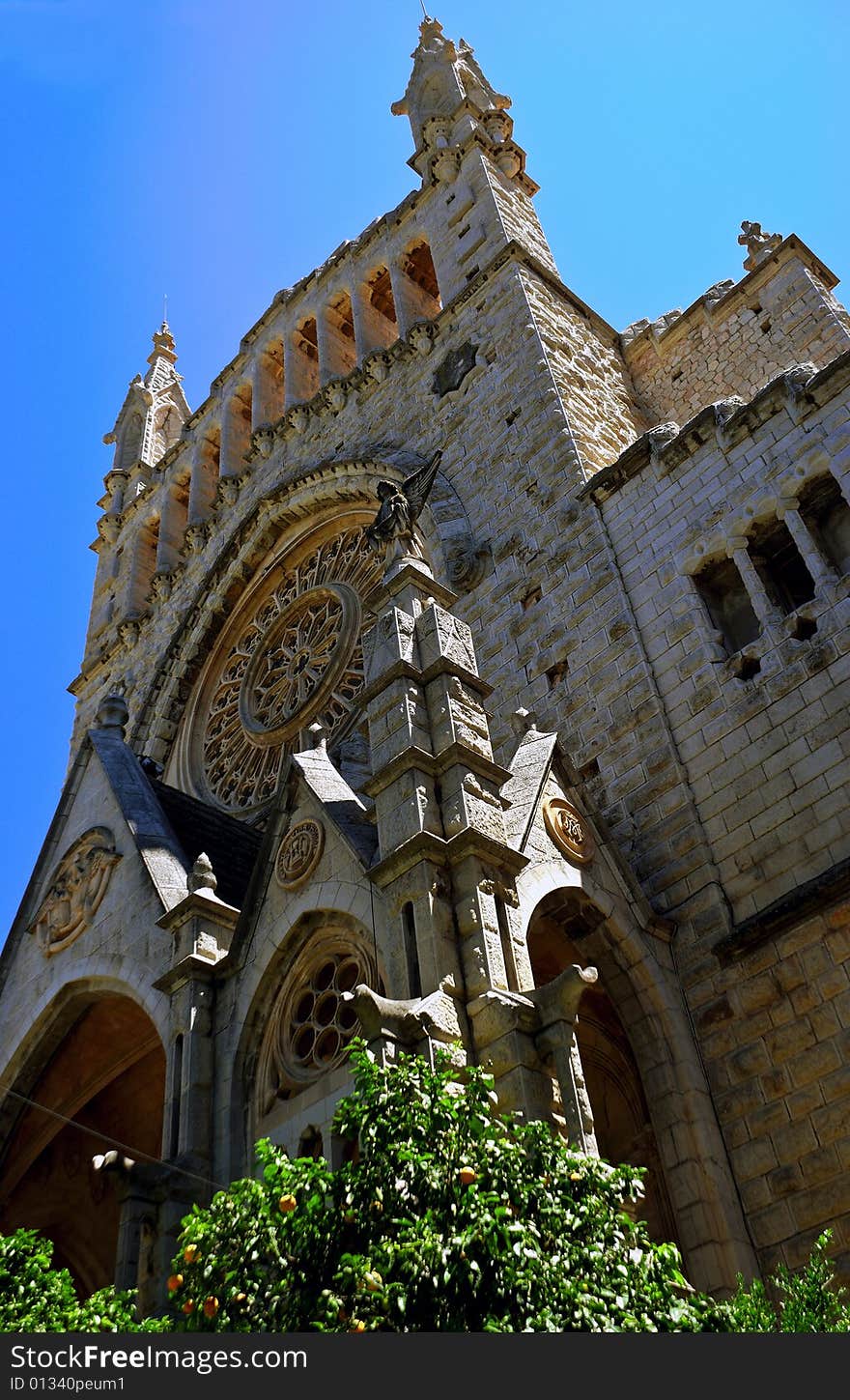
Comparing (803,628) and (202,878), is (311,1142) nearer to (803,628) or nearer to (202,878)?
(202,878)

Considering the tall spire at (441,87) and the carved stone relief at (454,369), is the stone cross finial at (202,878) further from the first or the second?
the tall spire at (441,87)

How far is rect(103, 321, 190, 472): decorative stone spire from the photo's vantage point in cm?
2923

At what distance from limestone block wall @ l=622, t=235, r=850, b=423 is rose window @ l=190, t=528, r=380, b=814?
5107 millimetres

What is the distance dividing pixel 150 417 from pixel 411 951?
24.9 meters

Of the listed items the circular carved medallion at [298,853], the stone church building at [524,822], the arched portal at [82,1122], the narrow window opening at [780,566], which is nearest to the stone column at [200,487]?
the stone church building at [524,822]

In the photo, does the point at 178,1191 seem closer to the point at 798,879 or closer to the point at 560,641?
the point at 798,879

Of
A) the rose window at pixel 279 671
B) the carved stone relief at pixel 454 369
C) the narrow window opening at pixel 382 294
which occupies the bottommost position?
the rose window at pixel 279 671

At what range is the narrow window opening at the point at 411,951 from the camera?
7.20 meters

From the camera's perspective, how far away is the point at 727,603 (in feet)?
37.8

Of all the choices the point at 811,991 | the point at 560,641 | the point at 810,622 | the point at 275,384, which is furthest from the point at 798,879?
the point at 275,384

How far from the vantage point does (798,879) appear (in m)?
9.15

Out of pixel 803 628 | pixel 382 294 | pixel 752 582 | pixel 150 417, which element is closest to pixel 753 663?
pixel 803 628

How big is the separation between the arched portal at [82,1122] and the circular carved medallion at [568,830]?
14.1 ft

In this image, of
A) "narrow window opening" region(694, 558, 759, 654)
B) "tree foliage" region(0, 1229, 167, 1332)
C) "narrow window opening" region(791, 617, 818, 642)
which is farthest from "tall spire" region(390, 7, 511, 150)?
"tree foliage" region(0, 1229, 167, 1332)
